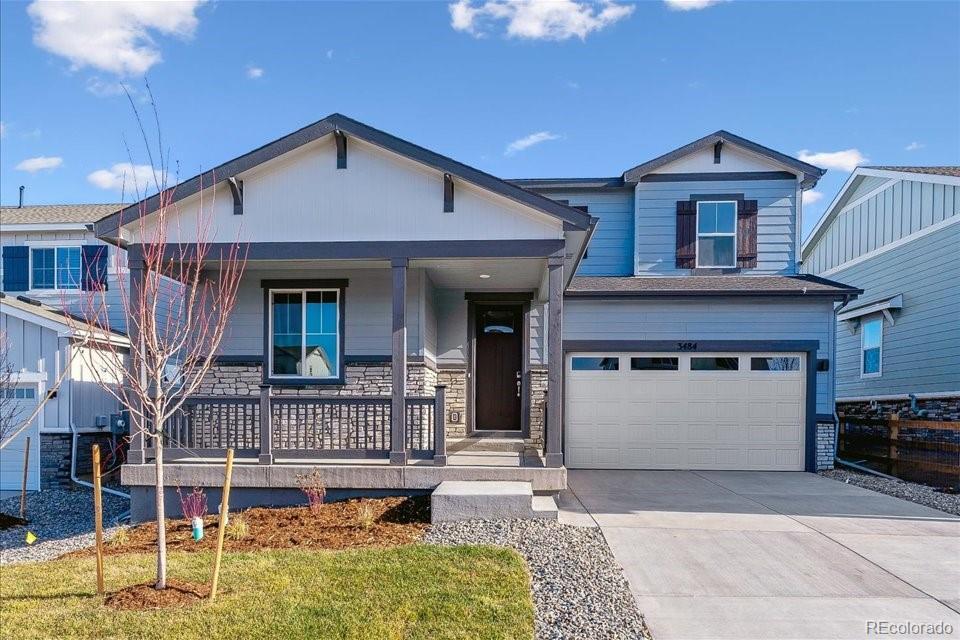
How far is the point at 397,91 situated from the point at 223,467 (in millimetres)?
8469

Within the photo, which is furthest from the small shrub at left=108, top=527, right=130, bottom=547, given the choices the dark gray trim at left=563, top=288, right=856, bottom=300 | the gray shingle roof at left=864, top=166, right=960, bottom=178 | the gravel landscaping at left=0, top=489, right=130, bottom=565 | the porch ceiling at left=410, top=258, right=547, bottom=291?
→ the gray shingle roof at left=864, top=166, right=960, bottom=178

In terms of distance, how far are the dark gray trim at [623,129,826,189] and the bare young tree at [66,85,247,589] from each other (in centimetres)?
764

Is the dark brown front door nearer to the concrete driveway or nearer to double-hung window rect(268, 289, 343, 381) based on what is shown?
the concrete driveway

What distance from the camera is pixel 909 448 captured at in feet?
33.9

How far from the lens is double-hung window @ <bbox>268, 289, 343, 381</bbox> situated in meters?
9.01

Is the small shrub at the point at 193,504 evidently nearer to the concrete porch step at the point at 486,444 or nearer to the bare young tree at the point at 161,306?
the bare young tree at the point at 161,306

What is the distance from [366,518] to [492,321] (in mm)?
5281

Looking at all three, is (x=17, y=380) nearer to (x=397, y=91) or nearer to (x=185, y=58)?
(x=185, y=58)

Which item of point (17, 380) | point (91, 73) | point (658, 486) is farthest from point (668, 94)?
point (17, 380)

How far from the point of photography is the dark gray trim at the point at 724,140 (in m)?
11.1

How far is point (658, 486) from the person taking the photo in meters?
8.55

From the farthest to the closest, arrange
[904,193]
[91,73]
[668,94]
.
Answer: [904,193] → [668,94] → [91,73]

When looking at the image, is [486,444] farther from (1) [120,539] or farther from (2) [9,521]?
(2) [9,521]

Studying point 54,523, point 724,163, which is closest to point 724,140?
point 724,163
